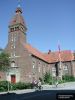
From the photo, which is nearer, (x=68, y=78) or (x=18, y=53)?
(x=18, y=53)

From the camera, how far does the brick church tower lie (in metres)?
52.9

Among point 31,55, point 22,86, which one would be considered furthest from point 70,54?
point 22,86

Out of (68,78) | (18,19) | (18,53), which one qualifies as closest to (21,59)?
(18,53)

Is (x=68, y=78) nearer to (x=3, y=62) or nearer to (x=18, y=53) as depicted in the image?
(x=18, y=53)

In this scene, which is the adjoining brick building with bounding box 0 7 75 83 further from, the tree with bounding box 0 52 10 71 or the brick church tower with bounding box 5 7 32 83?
the tree with bounding box 0 52 10 71

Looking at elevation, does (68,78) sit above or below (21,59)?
below

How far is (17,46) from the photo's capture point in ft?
181

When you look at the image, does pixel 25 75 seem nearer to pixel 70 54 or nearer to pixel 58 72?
pixel 58 72

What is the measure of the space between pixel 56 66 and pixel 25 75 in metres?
16.5

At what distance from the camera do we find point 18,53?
54750 millimetres

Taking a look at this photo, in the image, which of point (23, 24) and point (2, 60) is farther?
point (23, 24)

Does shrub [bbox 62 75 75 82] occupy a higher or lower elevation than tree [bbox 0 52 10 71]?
lower

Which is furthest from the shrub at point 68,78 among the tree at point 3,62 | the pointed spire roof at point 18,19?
the tree at point 3,62

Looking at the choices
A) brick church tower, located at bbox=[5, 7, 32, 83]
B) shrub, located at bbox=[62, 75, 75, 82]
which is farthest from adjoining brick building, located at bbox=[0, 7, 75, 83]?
shrub, located at bbox=[62, 75, 75, 82]
